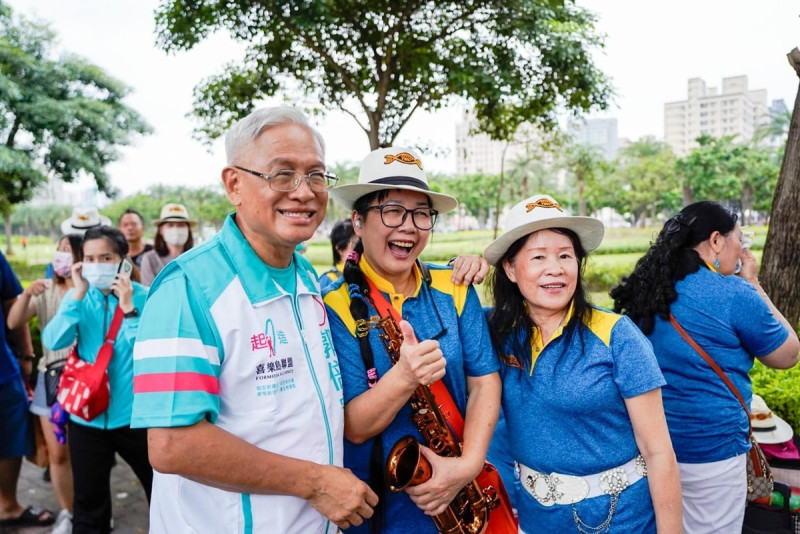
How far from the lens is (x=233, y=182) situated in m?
1.93

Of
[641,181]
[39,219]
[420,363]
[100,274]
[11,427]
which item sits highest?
[641,181]

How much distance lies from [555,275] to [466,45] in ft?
21.3

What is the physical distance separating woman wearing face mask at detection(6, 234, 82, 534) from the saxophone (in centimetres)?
316

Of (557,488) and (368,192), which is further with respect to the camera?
(368,192)

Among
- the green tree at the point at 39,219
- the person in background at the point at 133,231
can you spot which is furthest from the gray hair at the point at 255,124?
the green tree at the point at 39,219

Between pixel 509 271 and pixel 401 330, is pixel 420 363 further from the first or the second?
pixel 509 271

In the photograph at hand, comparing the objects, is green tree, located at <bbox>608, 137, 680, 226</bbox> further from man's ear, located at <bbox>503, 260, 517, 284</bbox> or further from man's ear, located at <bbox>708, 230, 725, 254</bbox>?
man's ear, located at <bbox>503, 260, 517, 284</bbox>

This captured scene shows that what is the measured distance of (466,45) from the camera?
7.91 m

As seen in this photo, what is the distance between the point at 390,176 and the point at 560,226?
0.81 metres

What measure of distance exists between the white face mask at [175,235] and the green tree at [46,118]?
1975 cm

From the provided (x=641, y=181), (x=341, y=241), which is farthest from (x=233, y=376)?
→ (x=641, y=181)

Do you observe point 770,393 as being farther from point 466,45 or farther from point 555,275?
point 466,45

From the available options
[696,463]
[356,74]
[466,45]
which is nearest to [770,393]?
[696,463]

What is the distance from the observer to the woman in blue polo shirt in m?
2.17
